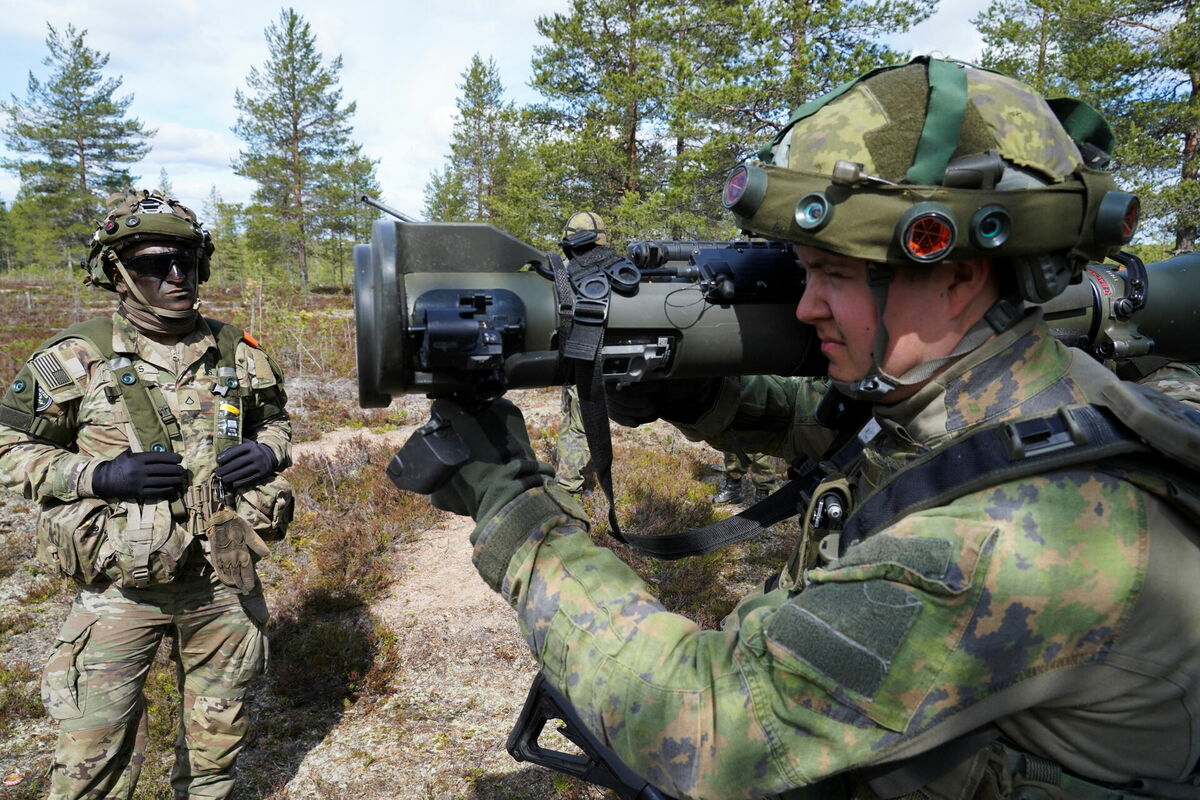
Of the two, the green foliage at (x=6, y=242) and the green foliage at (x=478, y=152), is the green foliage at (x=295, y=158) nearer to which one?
the green foliage at (x=478, y=152)

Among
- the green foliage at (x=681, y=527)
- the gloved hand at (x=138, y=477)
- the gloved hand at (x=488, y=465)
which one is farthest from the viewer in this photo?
the green foliage at (x=681, y=527)

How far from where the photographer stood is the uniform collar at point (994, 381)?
131 cm

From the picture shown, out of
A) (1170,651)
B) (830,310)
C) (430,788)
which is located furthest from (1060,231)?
(430,788)

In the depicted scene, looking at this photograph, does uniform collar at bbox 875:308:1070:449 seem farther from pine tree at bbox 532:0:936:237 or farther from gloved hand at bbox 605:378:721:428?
Result: pine tree at bbox 532:0:936:237

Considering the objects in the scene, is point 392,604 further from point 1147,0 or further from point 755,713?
point 1147,0

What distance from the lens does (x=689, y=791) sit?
1.17 metres

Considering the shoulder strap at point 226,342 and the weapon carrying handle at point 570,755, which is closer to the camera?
the weapon carrying handle at point 570,755

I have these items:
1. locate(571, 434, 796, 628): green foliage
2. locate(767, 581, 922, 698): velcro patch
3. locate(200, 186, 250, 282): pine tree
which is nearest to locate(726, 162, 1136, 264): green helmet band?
locate(767, 581, 922, 698): velcro patch

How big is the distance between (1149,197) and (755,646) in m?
14.1

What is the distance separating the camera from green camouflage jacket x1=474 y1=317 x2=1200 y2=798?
3.50 ft

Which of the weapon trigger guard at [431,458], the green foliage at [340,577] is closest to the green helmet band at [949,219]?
the weapon trigger guard at [431,458]

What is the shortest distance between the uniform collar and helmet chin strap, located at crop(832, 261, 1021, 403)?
2cm

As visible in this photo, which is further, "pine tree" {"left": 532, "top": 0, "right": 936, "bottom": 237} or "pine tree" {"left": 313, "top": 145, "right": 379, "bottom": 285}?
"pine tree" {"left": 313, "top": 145, "right": 379, "bottom": 285}

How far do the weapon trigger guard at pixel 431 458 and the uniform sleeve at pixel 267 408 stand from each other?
2297 millimetres
